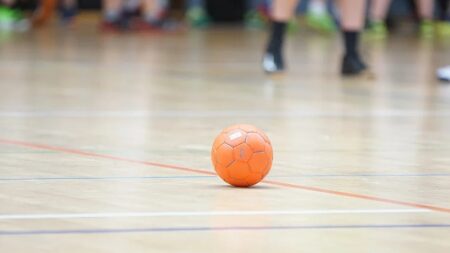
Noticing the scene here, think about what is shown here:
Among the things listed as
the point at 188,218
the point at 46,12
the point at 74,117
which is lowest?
the point at 46,12

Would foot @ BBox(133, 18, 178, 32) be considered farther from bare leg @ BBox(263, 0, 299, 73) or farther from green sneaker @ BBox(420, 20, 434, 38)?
bare leg @ BBox(263, 0, 299, 73)

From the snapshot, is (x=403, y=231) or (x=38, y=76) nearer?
(x=403, y=231)

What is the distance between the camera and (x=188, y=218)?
372 cm

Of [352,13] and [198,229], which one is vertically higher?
[198,229]

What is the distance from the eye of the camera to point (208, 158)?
5074 mm

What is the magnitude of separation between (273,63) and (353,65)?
588mm

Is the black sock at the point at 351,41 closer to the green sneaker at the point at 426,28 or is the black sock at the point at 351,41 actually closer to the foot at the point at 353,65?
the foot at the point at 353,65

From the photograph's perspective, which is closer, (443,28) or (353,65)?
(353,65)

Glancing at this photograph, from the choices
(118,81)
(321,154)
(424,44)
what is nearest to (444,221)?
(321,154)

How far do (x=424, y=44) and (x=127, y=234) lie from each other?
10651mm

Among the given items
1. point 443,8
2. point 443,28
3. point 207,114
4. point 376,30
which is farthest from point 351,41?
point 443,8

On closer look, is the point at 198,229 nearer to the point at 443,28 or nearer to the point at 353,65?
→ the point at 353,65

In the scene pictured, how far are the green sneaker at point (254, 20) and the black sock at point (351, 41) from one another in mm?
8387

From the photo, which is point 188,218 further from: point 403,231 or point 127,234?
point 403,231
